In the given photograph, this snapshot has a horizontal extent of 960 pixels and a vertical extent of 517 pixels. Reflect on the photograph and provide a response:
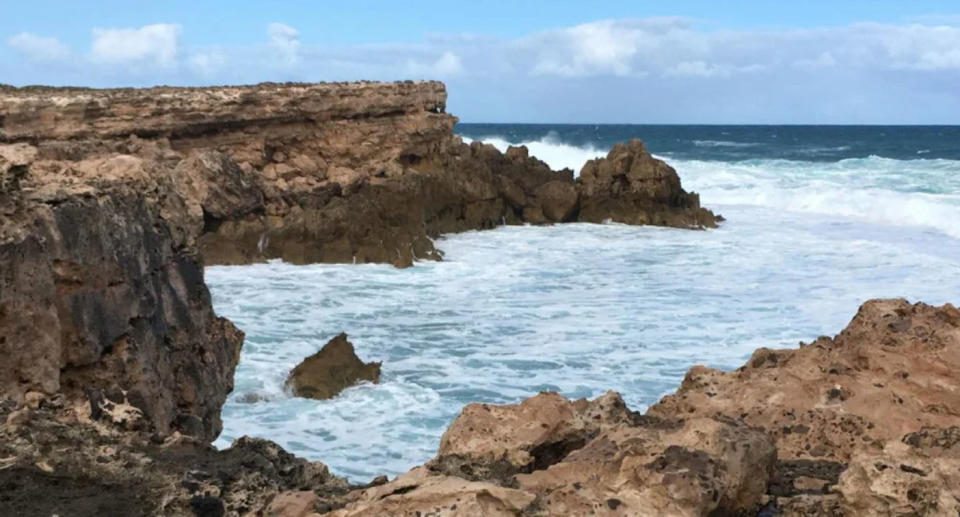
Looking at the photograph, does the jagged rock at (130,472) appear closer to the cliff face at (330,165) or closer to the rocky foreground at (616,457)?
the rocky foreground at (616,457)

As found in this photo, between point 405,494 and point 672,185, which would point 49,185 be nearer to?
point 405,494

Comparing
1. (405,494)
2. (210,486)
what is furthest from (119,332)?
(405,494)

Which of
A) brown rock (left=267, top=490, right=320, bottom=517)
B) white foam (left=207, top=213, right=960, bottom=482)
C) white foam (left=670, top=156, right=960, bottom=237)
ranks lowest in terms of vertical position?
white foam (left=207, top=213, right=960, bottom=482)

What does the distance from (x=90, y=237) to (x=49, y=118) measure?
15688mm

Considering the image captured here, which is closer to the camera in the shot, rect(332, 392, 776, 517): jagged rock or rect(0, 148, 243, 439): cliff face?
rect(332, 392, 776, 517): jagged rock

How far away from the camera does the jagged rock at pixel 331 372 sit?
420 inches

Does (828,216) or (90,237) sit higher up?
(90,237)

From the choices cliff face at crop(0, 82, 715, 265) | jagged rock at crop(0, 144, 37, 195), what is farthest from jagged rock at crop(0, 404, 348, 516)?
cliff face at crop(0, 82, 715, 265)

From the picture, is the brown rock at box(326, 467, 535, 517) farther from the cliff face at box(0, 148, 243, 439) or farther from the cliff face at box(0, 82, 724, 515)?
the cliff face at box(0, 148, 243, 439)

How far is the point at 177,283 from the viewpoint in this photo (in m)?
6.22

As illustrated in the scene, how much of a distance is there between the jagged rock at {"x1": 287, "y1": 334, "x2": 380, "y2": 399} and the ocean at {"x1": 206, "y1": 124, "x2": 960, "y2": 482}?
0.19 meters

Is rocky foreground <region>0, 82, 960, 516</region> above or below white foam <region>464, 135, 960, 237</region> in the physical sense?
above

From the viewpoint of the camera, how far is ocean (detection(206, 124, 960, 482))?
1019 centimetres

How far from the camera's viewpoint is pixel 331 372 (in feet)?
36.0
